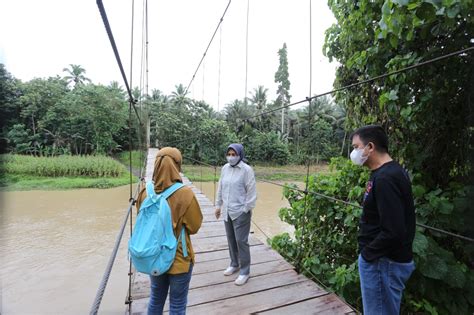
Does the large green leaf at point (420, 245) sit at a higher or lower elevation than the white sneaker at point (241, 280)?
higher

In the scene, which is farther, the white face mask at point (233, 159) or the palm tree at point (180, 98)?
the palm tree at point (180, 98)

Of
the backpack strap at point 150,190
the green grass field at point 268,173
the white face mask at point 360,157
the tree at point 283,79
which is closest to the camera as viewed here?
the white face mask at point 360,157

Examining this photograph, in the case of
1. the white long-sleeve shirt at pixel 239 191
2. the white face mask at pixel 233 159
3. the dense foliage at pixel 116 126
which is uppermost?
the dense foliage at pixel 116 126

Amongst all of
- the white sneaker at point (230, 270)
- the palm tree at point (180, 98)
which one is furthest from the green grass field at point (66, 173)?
the white sneaker at point (230, 270)

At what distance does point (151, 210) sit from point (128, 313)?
635mm

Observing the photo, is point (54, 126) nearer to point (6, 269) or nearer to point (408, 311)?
point (6, 269)

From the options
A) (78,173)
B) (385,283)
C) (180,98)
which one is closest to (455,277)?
(385,283)

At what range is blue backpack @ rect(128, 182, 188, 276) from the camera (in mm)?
942

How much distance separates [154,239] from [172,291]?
232 mm

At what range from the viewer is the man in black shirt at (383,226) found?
Result: 79cm

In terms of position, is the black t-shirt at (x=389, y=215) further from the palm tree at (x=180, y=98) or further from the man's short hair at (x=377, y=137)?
the palm tree at (x=180, y=98)

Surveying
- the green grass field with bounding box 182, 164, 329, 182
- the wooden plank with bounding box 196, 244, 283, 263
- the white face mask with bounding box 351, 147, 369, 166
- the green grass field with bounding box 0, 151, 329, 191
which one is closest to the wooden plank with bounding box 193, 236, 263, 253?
the wooden plank with bounding box 196, 244, 283, 263

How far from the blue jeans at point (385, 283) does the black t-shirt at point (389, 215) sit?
0.09ft

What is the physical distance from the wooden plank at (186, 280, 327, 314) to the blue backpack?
0.48 meters
